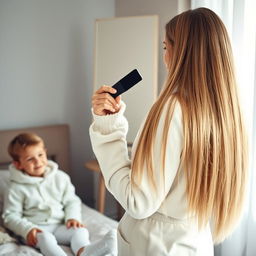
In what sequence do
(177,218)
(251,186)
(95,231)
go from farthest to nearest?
(95,231) < (251,186) < (177,218)

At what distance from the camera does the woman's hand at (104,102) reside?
104 cm

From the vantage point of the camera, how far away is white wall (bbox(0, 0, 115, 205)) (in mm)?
2568

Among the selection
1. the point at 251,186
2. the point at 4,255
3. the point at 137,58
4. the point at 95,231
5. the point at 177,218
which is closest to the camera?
the point at 177,218

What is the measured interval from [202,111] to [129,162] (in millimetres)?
234

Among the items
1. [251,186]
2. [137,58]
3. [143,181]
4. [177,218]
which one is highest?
[137,58]

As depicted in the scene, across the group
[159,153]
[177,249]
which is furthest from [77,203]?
[159,153]

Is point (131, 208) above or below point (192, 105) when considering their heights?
below

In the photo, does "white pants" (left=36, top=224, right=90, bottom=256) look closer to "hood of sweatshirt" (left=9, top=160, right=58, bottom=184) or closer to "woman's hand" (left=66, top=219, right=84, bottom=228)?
"woman's hand" (left=66, top=219, right=84, bottom=228)

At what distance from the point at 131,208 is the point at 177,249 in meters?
0.21

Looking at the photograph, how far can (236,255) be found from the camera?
81.0 inches

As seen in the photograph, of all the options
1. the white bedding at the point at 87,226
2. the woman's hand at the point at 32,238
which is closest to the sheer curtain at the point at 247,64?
the white bedding at the point at 87,226

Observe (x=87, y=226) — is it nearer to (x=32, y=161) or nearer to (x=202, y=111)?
(x=32, y=161)

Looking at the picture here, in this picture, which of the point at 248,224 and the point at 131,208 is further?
the point at 248,224

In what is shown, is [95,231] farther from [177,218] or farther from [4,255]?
[177,218]
